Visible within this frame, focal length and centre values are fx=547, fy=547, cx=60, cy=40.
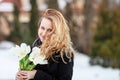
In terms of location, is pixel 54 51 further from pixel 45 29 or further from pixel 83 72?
pixel 83 72

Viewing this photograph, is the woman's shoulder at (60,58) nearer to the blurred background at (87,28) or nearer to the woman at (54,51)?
the woman at (54,51)

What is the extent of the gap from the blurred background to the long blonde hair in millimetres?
8924

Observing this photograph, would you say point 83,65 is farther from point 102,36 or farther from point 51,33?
point 51,33

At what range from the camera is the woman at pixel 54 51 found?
14.3ft

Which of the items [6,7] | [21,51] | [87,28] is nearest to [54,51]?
[21,51]

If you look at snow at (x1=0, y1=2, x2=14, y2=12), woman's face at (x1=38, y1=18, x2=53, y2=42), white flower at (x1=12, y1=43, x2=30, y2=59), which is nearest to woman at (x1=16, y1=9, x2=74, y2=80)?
woman's face at (x1=38, y1=18, x2=53, y2=42)

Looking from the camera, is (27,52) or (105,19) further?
(105,19)

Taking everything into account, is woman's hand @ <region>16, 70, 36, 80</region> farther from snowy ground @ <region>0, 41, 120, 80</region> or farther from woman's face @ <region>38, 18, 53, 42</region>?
snowy ground @ <region>0, 41, 120, 80</region>

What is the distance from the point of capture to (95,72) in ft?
50.4

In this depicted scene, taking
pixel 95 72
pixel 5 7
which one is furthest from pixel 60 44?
Answer: pixel 5 7

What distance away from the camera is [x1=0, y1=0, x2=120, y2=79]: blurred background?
1662 cm

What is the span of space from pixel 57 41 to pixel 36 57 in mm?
213

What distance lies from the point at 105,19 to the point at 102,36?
1.78ft

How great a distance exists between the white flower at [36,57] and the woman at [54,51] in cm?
4
